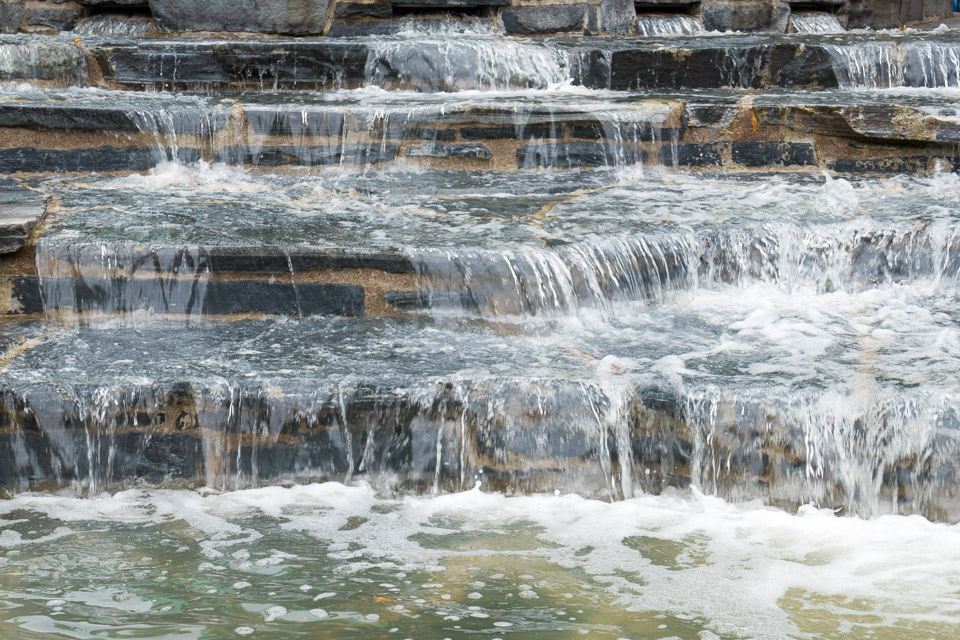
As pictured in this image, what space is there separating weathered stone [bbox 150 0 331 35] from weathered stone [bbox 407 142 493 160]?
2982 mm

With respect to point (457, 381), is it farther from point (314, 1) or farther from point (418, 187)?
point (314, 1)

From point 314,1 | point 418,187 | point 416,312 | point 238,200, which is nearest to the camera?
point 416,312

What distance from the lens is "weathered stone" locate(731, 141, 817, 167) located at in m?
5.40

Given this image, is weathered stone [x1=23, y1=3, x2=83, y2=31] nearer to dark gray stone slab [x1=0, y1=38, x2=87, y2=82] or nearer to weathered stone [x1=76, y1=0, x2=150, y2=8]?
weathered stone [x1=76, y1=0, x2=150, y2=8]

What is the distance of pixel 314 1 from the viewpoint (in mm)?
7848

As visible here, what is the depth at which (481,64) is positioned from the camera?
260 inches

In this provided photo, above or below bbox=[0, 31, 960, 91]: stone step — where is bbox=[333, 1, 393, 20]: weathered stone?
above

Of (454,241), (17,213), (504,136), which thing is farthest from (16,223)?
(504,136)

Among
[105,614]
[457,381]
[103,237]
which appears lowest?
[105,614]

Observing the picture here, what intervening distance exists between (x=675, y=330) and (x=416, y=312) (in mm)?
1003

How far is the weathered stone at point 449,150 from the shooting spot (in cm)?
543

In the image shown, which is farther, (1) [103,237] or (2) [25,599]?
(1) [103,237]

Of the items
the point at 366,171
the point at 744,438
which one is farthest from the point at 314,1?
the point at 744,438

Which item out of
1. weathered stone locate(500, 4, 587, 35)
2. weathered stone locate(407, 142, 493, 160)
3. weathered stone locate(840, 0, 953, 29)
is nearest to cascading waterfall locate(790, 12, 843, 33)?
weathered stone locate(840, 0, 953, 29)
